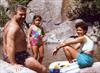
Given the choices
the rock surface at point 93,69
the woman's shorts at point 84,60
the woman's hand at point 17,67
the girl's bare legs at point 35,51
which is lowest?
the girl's bare legs at point 35,51

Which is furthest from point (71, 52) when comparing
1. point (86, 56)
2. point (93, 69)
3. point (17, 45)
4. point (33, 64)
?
point (17, 45)

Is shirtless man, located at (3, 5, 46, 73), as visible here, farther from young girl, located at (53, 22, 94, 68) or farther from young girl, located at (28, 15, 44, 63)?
young girl, located at (28, 15, 44, 63)

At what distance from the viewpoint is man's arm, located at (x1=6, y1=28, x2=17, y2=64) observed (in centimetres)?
660

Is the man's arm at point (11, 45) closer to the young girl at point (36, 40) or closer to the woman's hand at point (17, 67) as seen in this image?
the woman's hand at point (17, 67)

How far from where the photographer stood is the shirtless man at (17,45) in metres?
6.63

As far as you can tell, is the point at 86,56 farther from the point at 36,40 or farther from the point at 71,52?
the point at 36,40

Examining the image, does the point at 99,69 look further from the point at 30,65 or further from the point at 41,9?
the point at 41,9

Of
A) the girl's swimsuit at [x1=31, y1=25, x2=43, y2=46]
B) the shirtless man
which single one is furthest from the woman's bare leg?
the girl's swimsuit at [x1=31, y1=25, x2=43, y2=46]

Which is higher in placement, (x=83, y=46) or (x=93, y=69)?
(x=83, y=46)

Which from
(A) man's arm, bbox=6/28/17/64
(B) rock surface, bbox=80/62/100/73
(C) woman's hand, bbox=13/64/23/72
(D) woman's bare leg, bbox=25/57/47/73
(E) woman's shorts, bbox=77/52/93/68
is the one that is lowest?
(B) rock surface, bbox=80/62/100/73

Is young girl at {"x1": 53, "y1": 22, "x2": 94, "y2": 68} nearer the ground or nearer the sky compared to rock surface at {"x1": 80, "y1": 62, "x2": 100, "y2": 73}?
nearer the sky

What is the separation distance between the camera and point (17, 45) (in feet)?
22.4

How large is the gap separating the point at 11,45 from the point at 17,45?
0.73ft

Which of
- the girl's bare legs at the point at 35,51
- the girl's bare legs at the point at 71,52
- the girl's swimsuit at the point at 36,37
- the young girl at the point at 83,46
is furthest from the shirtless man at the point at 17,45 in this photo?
the girl's swimsuit at the point at 36,37
